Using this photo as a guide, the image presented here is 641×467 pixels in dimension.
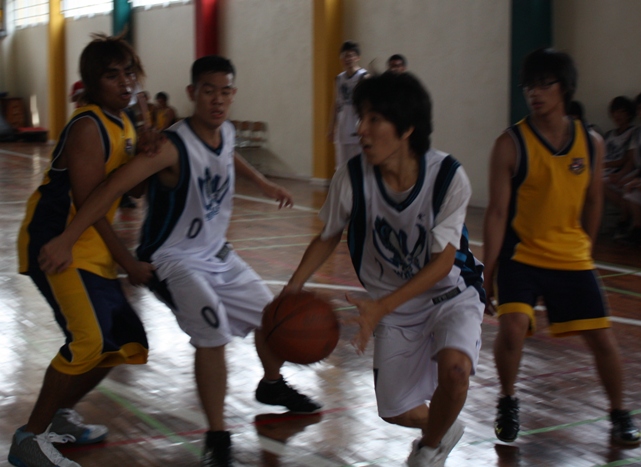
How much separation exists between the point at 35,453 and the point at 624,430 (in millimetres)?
2213

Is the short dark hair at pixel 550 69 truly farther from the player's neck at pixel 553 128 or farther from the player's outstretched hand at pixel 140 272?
the player's outstretched hand at pixel 140 272

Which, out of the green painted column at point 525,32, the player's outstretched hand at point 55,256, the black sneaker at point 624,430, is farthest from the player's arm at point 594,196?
the green painted column at point 525,32

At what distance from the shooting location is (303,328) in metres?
2.89

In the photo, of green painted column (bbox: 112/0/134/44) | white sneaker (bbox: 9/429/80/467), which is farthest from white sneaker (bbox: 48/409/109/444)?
green painted column (bbox: 112/0/134/44)

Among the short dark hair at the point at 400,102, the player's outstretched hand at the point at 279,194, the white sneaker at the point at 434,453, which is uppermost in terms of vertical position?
the short dark hair at the point at 400,102

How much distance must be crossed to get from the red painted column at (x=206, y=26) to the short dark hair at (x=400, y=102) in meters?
13.4

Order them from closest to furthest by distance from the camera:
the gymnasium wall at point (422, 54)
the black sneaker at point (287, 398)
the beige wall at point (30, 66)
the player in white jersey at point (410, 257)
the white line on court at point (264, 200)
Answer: the player in white jersey at point (410, 257)
the black sneaker at point (287, 398)
the gymnasium wall at point (422, 54)
the white line on court at point (264, 200)
the beige wall at point (30, 66)

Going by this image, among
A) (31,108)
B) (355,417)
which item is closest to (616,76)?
(355,417)

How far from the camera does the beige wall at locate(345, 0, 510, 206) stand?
1052 cm

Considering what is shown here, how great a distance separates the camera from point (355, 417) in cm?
379

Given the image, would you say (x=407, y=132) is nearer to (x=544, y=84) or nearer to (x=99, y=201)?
(x=544, y=84)

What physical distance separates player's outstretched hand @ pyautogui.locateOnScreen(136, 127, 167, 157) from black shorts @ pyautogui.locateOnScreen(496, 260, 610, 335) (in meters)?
1.43

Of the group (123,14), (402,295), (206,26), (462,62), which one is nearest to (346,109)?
(462,62)

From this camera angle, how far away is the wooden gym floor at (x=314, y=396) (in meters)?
3.37
